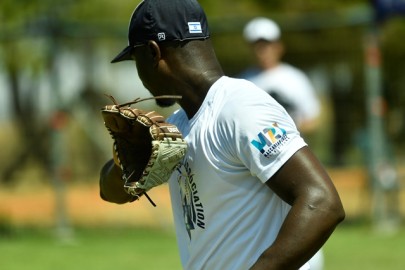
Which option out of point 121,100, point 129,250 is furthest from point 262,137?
point 121,100

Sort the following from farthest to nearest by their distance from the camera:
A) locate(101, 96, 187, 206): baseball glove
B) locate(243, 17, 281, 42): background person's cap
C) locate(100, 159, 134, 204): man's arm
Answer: locate(243, 17, 281, 42): background person's cap → locate(100, 159, 134, 204): man's arm → locate(101, 96, 187, 206): baseball glove

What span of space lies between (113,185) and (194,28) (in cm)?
101

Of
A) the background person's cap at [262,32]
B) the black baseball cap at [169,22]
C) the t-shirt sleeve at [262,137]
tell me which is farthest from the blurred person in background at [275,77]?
the t-shirt sleeve at [262,137]

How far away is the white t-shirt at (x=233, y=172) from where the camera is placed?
3172 millimetres

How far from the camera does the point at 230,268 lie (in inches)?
135

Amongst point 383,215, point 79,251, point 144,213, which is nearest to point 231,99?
point 79,251

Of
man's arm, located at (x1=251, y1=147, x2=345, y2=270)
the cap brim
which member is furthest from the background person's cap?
man's arm, located at (x1=251, y1=147, x2=345, y2=270)

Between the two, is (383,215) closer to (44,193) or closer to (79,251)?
(79,251)

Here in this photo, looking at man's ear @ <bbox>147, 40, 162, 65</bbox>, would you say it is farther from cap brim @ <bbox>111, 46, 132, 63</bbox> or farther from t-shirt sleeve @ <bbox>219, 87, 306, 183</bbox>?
t-shirt sleeve @ <bbox>219, 87, 306, 183</bbox>

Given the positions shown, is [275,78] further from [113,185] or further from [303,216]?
[303,216]

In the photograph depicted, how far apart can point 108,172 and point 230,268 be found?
1.01 metres

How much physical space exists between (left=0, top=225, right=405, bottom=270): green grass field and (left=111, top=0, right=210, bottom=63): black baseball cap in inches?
247

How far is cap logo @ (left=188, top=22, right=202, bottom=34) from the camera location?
349cm

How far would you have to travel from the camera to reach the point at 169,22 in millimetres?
3486
